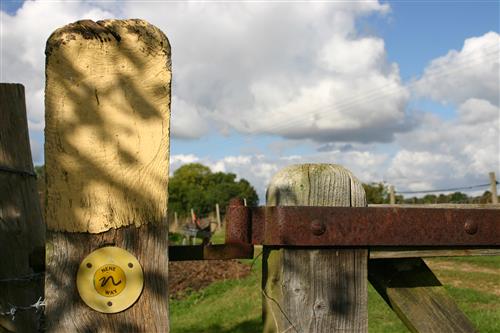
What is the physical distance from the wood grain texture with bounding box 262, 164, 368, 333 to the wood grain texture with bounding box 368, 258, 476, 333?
0.18 m

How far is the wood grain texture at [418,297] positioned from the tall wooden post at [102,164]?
70cm

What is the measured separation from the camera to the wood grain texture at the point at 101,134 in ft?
4.46

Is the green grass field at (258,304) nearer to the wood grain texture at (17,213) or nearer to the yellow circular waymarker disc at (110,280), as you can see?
the wood grain texture at (17,213)

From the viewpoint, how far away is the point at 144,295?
4.52 ft

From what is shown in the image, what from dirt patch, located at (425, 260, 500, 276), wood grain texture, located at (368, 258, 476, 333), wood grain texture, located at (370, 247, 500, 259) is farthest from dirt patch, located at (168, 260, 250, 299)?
wood grain texture, located at (370, 247, 500, 259)

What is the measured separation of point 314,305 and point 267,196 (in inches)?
12.8

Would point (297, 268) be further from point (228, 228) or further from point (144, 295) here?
point (144, 295)

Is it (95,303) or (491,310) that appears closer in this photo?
(95,303)

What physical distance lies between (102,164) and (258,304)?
786 cm

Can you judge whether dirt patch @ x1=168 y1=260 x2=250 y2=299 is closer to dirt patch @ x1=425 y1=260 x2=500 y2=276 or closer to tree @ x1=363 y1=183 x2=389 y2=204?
dirt patch @ x1=425 y1=260 x2=500 y2=276

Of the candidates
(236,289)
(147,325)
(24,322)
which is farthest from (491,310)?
(147,325)

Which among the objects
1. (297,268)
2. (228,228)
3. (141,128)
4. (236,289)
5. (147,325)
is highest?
(141,128)

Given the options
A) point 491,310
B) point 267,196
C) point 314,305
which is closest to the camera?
point 314,305

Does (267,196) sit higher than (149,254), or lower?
higher
